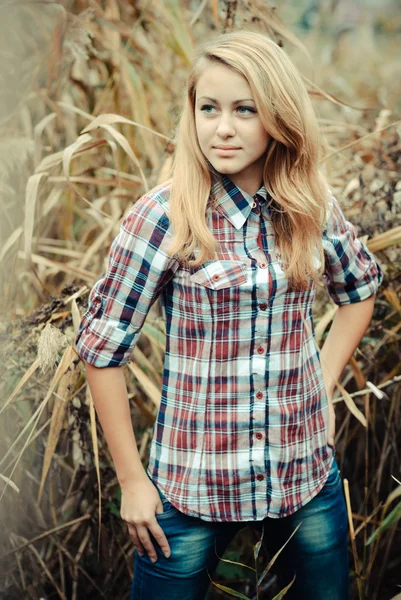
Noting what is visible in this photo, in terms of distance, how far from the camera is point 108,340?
1.04 metres

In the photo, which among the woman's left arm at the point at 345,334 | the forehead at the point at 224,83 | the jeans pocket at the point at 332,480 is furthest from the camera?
the woman's left arm at the point at 345,334

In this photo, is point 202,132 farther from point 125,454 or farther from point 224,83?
point 125,454

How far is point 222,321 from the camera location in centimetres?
105

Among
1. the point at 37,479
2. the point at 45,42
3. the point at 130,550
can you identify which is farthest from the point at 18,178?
the point at 130,550

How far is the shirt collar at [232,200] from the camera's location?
108cm

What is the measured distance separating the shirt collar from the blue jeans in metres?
0.47

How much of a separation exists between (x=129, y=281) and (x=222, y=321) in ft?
0.51

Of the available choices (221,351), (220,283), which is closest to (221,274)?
(220,283)

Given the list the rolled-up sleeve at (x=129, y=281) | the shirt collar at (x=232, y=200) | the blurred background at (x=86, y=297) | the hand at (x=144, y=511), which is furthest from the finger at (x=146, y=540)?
the shirt collar at (x=232, y=200)

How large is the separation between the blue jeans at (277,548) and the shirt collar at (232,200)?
0.47 m

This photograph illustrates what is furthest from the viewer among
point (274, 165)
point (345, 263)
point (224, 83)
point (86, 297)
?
point (86, 297)

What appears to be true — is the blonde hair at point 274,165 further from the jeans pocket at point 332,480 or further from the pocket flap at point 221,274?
the jeans pocket at point 332,480

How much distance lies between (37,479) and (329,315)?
746mm

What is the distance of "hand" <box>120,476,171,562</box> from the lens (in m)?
1.07
